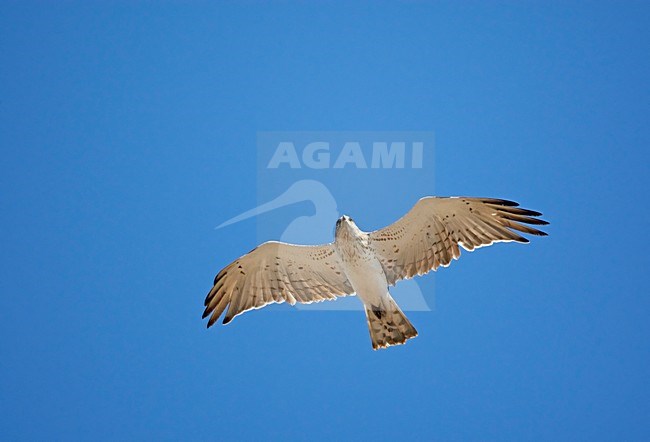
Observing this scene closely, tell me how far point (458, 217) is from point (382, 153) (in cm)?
403

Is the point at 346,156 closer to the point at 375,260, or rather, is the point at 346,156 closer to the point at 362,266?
the point at 375,260

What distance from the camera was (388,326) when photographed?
10.8 m

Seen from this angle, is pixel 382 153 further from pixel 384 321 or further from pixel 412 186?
pixel 384 321

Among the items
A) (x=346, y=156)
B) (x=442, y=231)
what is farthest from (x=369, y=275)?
(x=346, y=156)

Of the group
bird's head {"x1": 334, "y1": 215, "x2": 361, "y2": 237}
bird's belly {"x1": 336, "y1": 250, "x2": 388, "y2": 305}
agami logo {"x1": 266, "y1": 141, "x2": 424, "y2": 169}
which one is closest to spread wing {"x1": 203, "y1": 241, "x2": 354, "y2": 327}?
bird's belly {"x1": 336, "y1": 250, "x2": 388, "y2": 305}

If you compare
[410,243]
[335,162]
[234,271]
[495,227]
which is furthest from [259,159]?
[495,227]

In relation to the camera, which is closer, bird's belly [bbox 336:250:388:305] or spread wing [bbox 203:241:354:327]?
bird's belly [bbox 336:250:388:305]

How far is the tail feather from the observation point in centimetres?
1075

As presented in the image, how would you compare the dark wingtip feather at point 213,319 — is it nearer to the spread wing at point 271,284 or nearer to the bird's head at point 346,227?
the spread wing at point 271,284

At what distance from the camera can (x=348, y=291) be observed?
1141 centimetres

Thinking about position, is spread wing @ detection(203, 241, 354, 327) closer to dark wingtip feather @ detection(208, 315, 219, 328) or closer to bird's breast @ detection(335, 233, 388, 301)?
dark wingtip feather @ detection(208, 315, 219, 328)

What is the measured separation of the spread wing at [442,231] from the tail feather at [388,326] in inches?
15.9

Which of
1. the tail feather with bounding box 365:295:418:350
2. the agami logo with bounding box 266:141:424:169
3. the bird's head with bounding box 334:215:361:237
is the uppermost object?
the agami logo with bounding box 266:141:424:169

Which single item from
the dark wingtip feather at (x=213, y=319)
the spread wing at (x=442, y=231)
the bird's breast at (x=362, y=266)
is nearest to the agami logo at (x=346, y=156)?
the spread wing at (x=442, y=231)
